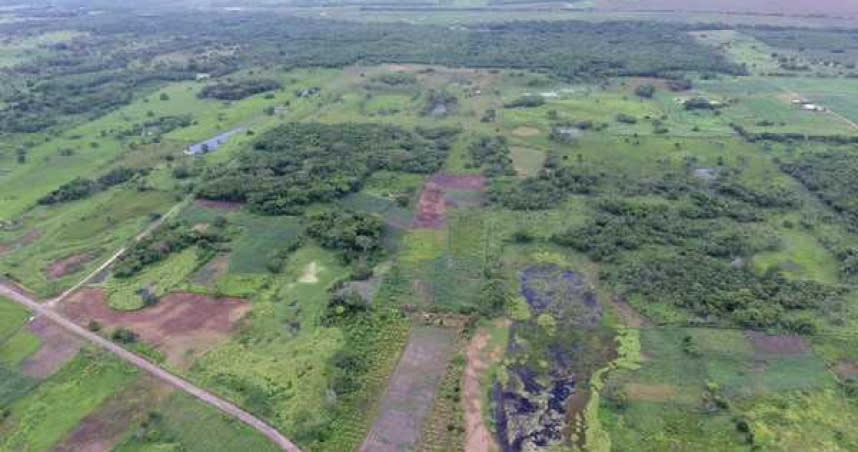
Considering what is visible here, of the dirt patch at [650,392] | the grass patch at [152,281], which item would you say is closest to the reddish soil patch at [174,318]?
the grass patch at [152,281]

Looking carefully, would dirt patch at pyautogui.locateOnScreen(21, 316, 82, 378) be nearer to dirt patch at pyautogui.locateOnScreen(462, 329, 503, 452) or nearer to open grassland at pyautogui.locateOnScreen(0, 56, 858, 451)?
open grassland at pyautogui.locateOnScreen(0, 56, 858, 451)

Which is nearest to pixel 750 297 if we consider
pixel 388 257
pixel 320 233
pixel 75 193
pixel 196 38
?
pixel 388 257

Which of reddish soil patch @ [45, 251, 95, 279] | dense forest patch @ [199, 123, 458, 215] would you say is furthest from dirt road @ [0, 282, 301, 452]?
dense forest patch @ [199, 123, 458, 215]

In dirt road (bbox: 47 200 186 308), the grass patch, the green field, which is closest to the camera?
the green field

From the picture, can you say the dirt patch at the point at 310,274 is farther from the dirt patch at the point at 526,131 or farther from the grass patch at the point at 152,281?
the dirt patch at the point at 526,131

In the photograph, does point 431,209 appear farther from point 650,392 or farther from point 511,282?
point 650,392
